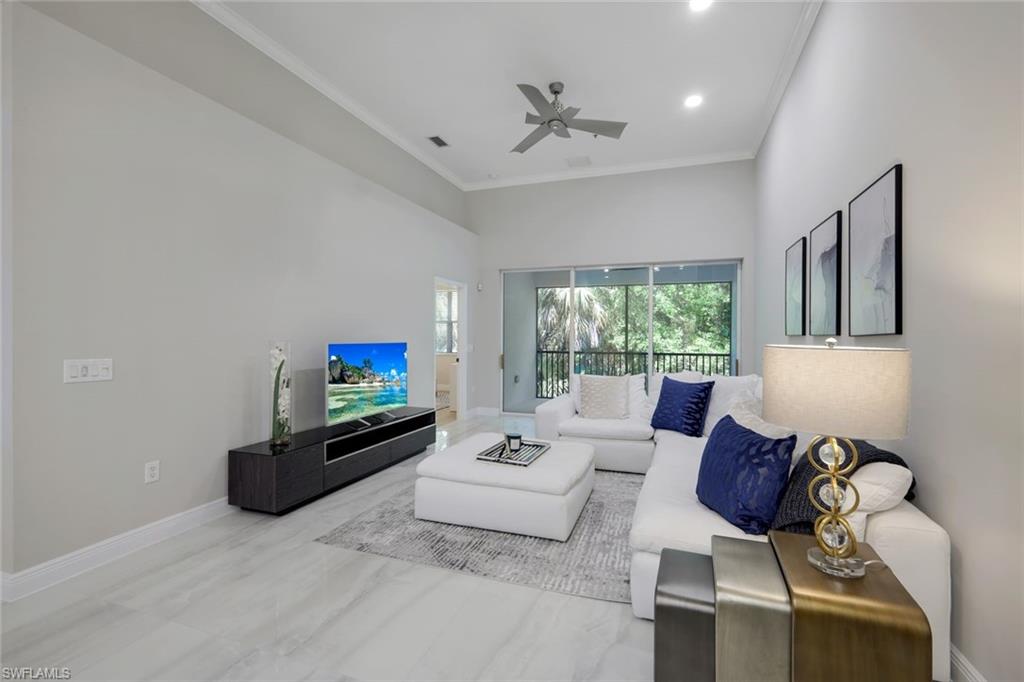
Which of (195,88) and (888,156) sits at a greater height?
(195,88)

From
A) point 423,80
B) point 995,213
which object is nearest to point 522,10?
point 423,80

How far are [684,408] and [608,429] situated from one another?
2.19ft

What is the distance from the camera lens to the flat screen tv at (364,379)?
3707 mm

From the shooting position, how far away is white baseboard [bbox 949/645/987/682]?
4.63 ft

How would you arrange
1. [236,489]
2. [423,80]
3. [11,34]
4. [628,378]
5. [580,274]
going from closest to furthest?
[11,34]
[236,489]
[423,80]
[628,378]
[580,274]

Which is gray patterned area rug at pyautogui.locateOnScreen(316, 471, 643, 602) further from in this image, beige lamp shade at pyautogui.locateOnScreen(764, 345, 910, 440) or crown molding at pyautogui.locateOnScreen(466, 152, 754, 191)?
crown molding at pyautogui.locateOnScreen(466, 152, 754, 191)

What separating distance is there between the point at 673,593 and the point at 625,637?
0.54 m

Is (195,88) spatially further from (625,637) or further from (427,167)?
(625,637)

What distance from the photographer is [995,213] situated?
1374 mm

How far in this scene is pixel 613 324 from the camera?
6352mm

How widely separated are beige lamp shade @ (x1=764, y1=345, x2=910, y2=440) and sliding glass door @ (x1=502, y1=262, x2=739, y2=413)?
4897mm

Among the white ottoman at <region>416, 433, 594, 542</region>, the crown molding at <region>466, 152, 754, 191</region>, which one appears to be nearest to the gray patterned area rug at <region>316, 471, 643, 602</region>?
the white ottoman at <region>416, 433, 594, 542</region>

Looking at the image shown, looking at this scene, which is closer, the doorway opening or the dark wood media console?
the dark wood media console

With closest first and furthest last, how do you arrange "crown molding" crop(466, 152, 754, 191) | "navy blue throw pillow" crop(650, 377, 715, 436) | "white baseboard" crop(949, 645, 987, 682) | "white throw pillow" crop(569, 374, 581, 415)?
"white baseboard" crop(949, 645, 987, 682), "navy blue throw pillow" crop(650, 377, 715, 436), "white throw pillow" crop(569, 374, 581, 415), "crown molding" crop(466, 152, 754, 191)
